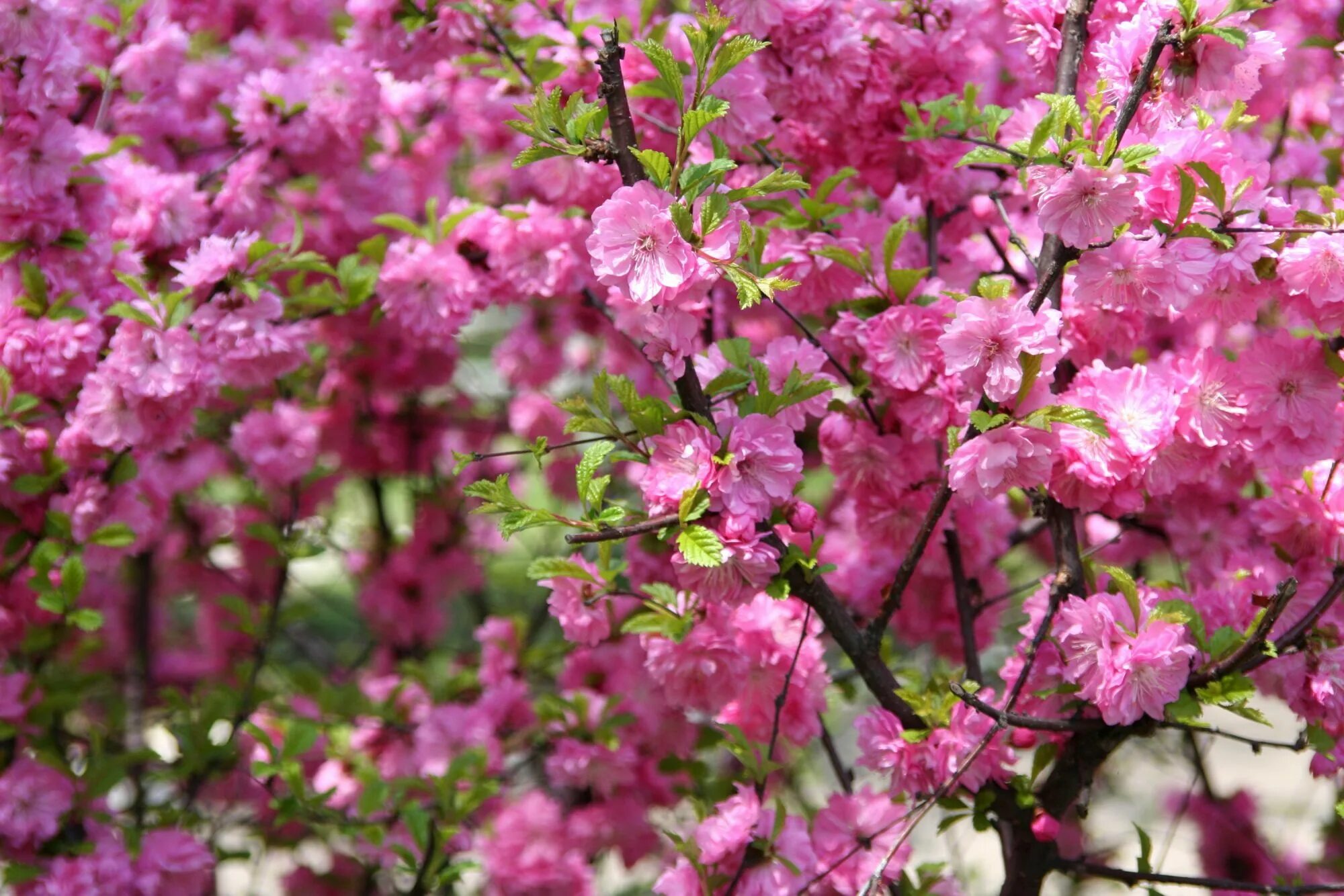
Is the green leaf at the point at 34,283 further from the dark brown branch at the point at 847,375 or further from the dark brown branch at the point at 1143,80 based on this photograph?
the dark brown branch at the point at 1143,80


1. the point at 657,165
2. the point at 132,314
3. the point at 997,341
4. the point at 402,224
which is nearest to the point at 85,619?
the point at 132,314

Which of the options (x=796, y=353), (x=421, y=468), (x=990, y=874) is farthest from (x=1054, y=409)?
(x=990, y=874)

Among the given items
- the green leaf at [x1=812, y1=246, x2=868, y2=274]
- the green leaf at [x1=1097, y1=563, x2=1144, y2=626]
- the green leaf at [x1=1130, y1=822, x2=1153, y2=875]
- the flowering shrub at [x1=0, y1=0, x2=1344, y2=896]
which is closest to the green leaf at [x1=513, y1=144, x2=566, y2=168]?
the flowering shrub at [x1=0, y1=0, x2=1344, y2=896]

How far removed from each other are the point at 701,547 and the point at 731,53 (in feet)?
1.64

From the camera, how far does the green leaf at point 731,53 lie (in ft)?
3.90

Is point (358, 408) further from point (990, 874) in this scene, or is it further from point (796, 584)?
point (990, 874)

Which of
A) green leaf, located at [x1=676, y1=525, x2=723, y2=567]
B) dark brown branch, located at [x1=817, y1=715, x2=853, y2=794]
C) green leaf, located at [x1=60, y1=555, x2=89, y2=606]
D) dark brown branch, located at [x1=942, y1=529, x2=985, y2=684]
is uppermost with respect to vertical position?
green leaf, located at [x1=676, y1=525, x2=723, y2=567]

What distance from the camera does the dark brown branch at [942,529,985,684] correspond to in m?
1.62

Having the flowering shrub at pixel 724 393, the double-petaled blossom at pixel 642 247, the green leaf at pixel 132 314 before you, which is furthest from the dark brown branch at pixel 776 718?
the green leaf at pixel 132 314

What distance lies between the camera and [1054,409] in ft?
3.87

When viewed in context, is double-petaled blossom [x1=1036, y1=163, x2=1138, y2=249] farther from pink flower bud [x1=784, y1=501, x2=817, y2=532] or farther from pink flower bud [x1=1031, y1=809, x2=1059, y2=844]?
pink flower bud [x1=1031, y1=809, x2=1059, y2=844]

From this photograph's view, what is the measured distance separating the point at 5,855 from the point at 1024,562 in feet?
7.31

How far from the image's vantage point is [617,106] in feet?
4.02

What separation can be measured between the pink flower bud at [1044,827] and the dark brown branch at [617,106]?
0.93m
